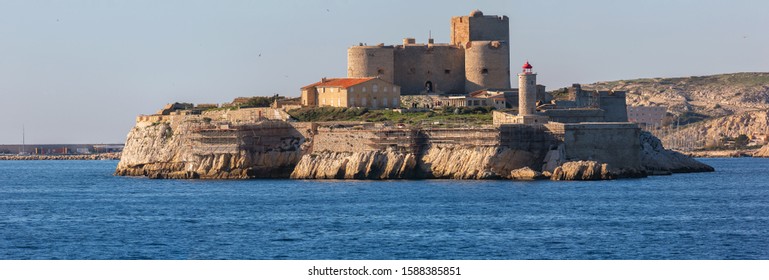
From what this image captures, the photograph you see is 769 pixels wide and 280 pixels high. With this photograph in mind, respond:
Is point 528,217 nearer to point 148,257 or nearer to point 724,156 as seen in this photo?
point 148,257

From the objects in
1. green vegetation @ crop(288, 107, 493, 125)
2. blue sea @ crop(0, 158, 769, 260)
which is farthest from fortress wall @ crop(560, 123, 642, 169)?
green vegetation @ crop(288, 107, 493, 125)

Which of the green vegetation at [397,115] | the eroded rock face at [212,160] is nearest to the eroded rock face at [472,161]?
the green vegetation at [397,115]

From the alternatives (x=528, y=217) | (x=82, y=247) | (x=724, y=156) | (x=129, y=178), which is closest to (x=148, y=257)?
(x=82, y=247)

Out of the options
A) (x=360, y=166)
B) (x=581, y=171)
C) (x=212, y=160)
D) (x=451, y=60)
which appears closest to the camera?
(x=581, y=171)

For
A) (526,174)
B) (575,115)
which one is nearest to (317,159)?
(526,174)

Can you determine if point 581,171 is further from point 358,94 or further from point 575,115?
A: point 358,94

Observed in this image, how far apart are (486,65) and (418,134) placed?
16.7 meters

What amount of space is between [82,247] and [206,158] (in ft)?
117

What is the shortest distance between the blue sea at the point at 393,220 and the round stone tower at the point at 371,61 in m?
16.6

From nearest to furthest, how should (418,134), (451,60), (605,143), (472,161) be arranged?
(472,161) < (605,143) < (418,134) < (451,60)

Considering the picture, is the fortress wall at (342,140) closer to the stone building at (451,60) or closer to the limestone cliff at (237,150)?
the limestone cliff at (237,150)

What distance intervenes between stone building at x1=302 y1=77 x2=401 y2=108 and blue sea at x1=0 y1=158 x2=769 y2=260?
40.8 feet

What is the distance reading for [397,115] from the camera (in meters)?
85.5

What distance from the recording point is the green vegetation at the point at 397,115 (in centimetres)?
8262
